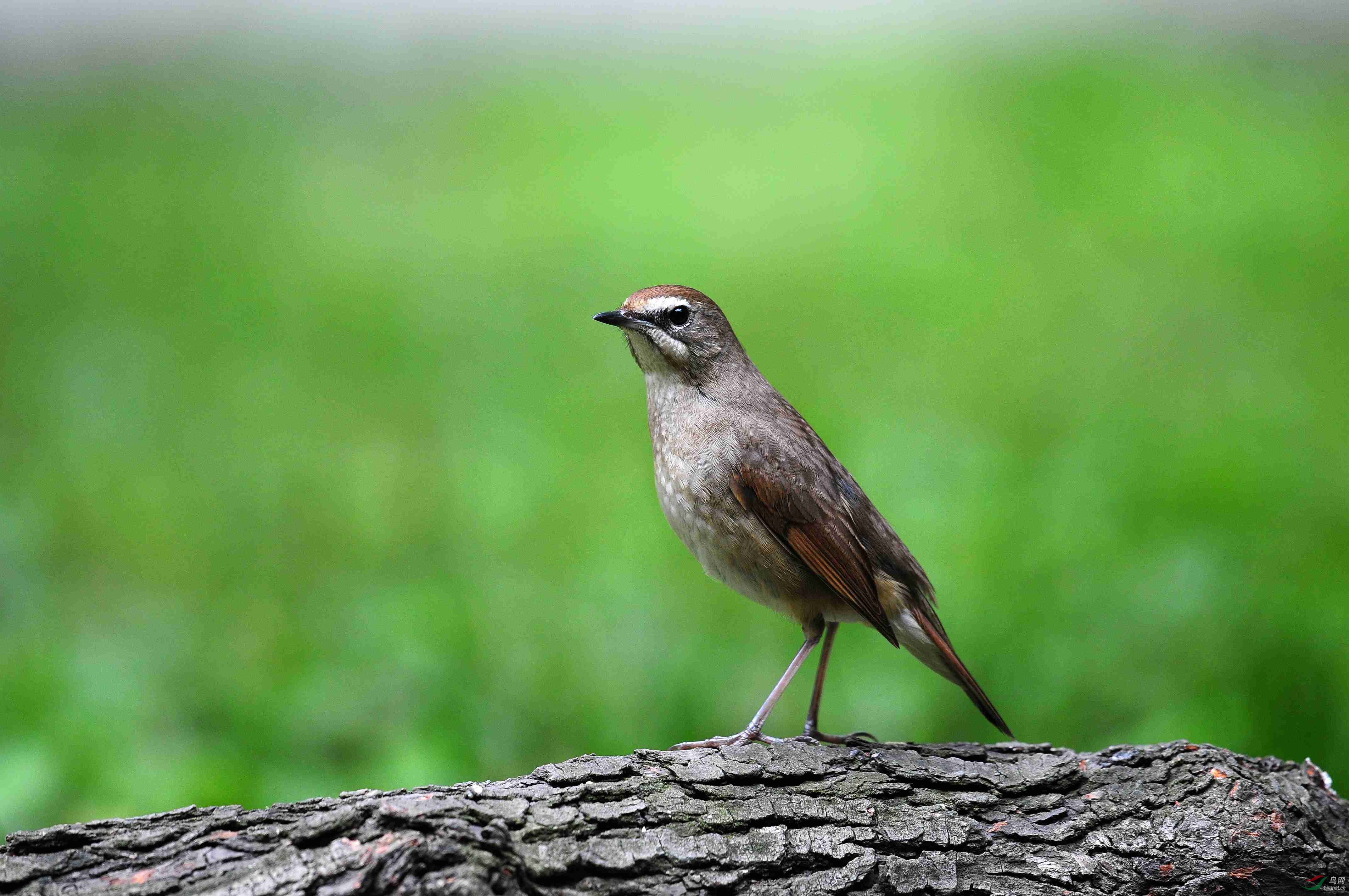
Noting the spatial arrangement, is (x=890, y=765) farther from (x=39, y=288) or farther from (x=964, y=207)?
(x=39, y=288)

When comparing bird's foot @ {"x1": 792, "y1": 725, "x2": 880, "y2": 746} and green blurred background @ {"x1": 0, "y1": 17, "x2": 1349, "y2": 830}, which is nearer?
bird's foot @ {"x1": 792, "y1": 725, "x2": 880, "y2": 746}

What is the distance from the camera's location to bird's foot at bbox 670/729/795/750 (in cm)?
378

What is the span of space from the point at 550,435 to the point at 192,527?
250 cm

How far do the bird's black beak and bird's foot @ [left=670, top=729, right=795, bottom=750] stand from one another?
1555 mm

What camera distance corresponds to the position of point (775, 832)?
3238 millimetres

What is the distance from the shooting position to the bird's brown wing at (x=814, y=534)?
3947mm

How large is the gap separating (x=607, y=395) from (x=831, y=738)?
505 centimetres

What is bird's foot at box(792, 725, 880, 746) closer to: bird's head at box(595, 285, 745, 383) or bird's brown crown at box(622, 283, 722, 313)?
bird's head at box(595, 285, 745, 383)

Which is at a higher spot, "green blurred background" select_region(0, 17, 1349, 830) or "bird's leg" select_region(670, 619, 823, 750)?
"green blurred background" select_region(0, 17, 1349, 830)

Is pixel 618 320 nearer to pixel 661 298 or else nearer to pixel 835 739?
pixel 661 298

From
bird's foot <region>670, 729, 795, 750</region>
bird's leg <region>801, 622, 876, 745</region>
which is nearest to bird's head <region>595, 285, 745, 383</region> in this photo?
bird's leg <region>801, 622, 876, 745</region>

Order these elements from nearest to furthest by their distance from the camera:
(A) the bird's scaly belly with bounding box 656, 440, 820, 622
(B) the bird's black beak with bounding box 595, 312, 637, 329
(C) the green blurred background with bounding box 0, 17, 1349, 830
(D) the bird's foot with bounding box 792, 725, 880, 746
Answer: (D) the bird's foot with bounding box 792, 725, 880, 746 < (A) the bird's scaly belly with bounding box 656, 440, 820, 622 < (B) the bird's black beak with bounding box 595, 312, 637, 329 < (C) the green blurred background with bounding box 0, 17, 1349, 830
